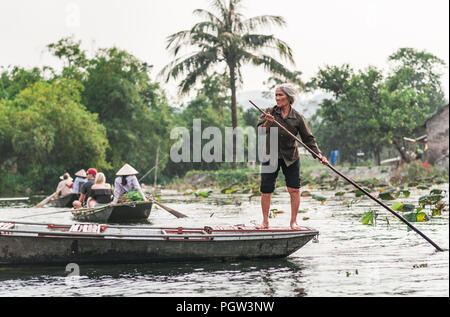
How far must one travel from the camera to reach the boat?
295 inches

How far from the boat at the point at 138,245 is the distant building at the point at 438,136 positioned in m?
26.7

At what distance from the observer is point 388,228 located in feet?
34.6

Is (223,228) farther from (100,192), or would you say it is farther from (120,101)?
(120,101)

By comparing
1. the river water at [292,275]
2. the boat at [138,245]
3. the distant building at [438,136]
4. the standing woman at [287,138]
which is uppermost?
the distant building at [438,136]

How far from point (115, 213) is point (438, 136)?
25.2 meters

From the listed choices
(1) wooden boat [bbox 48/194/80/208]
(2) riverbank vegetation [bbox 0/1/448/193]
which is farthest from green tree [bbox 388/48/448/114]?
(1) wooden boat [bbox 48/194/80/208]

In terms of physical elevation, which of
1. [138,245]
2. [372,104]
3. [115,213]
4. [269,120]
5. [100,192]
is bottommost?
[138,245]

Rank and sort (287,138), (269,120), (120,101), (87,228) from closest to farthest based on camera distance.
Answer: (269,120)
(287,138)
(87,228)
(120,101)

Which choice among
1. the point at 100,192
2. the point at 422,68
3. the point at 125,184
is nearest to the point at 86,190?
the point at 100,192

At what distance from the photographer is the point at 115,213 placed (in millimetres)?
11875

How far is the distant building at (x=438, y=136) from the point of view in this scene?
32812 mm

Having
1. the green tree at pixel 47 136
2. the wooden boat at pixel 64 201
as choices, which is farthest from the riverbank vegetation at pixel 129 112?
the wooden boat at pixel 64 201

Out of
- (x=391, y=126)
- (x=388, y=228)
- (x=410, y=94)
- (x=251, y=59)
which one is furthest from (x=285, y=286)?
(x=410, y=94)

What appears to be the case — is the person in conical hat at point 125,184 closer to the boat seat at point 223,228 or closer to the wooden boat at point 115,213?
the wooden boat at point 115,213
